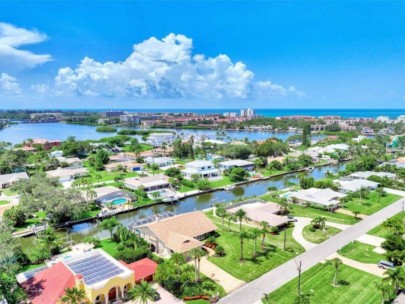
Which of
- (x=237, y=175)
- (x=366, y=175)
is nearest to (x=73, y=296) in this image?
(x=237, y=175)

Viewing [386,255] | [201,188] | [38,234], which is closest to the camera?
[386,255]

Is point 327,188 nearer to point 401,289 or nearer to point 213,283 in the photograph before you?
point 401,289

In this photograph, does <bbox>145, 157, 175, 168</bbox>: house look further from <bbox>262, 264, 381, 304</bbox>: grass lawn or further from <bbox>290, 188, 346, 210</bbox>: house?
<bbox>262, 264, 381, 304</bbox>: grass lawn

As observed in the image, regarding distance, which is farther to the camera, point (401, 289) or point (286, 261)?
point (286, 261)

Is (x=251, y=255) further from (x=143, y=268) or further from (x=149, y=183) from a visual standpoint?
(x=149, y=183)

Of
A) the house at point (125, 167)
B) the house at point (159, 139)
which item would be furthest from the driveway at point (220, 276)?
the house at point (159, 139)

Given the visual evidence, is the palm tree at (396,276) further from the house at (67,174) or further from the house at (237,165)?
the house at (67,174)

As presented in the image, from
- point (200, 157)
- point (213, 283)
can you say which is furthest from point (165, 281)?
point (200, 157)
